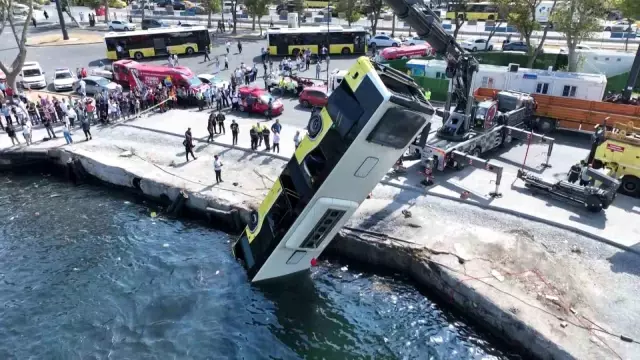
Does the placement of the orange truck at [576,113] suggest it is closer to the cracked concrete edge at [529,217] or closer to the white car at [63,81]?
the cracked concrete edge at [529,217]

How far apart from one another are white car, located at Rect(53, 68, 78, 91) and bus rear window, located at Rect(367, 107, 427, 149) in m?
30.2

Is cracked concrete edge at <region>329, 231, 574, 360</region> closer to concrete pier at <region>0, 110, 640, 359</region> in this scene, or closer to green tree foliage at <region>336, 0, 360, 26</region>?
concrete pier at <region>0, 110, 640, 359</region>

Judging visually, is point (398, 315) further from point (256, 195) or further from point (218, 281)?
point (256, 195)

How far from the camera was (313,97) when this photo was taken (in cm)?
3000

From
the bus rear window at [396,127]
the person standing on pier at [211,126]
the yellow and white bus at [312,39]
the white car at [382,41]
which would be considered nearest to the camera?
the bus rear window at [396,127]

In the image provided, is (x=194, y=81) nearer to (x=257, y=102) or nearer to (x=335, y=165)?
(x=257, y=102)

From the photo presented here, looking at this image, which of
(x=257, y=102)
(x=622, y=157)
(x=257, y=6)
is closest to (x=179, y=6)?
(x=257, y=6)

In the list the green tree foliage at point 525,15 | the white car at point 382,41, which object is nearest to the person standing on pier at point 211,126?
the green tree foliage at point 525,15

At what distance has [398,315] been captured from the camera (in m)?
14.2

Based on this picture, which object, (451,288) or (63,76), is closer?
(451,288)

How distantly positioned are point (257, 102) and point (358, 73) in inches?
691

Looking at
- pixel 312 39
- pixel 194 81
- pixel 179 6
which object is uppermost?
pixel 179 6

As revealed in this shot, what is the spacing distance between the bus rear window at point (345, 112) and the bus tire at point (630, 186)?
46.1 ft

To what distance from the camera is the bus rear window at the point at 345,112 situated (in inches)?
470
